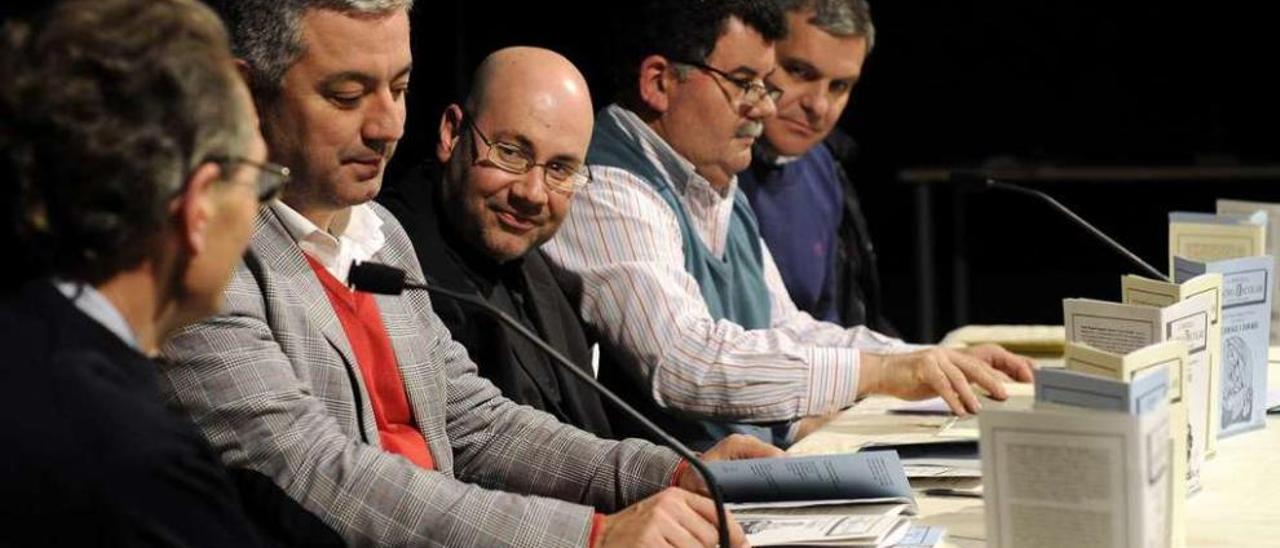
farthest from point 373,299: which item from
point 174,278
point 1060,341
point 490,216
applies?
point 1060,341

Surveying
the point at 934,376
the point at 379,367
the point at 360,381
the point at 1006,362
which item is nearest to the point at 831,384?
the point at 934,376

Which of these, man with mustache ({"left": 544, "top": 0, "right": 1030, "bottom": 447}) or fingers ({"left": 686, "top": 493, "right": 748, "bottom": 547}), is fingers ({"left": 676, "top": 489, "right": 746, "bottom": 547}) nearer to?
fingers ({"left": 686, "top": 493, "right": 748, "bottom": 547})

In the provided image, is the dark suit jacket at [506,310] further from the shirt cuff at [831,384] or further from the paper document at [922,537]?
the paper document at [922,537]

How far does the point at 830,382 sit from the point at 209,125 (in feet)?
5.52

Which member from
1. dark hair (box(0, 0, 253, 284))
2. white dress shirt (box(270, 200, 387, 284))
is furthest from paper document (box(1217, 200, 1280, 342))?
dark hair (box(0, 0, 253, 284))

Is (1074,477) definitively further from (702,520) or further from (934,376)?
(934,376)

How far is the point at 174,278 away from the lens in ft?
4.57

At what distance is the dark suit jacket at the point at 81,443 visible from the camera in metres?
1.28

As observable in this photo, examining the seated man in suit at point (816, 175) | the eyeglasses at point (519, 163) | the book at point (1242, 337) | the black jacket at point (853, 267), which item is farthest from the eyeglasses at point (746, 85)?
the black jacket at point (853, 267)

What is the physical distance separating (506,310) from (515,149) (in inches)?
8.8

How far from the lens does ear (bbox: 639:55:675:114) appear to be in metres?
3.29

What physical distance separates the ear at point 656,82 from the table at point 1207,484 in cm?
60

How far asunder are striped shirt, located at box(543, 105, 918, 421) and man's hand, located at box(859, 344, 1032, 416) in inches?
1.2

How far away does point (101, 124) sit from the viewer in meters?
1.32
